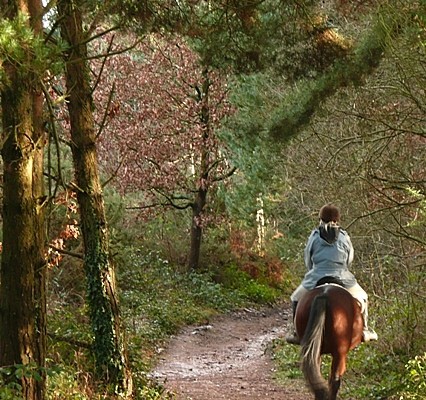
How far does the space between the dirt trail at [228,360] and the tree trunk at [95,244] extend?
4.76 feet

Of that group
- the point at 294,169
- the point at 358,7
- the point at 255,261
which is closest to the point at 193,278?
the point at 255,261

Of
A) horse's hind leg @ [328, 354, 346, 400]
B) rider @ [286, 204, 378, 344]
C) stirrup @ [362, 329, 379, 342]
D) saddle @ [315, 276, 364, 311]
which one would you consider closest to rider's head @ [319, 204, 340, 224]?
rider @ [286, 204, 378, 344]

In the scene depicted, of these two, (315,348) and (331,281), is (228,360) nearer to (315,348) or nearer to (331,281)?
(331,281)

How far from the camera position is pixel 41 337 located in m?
6.25

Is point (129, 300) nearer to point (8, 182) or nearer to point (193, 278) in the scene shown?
point (193, 278)

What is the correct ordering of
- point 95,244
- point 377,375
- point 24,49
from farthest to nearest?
point 377,375
point 95,244
point 24,49

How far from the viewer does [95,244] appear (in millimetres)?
8414

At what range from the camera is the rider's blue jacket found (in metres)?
8.67

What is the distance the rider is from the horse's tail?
585 mm

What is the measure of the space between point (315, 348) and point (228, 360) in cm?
711

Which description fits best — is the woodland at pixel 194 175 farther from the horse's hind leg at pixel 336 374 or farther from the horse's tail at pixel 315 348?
the horse's tail at pixel 315 348

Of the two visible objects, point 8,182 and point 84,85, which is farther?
point 84,85

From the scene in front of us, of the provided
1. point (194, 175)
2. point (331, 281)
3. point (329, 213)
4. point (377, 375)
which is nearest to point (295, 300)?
point (331, 281)

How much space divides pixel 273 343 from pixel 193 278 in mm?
6242
